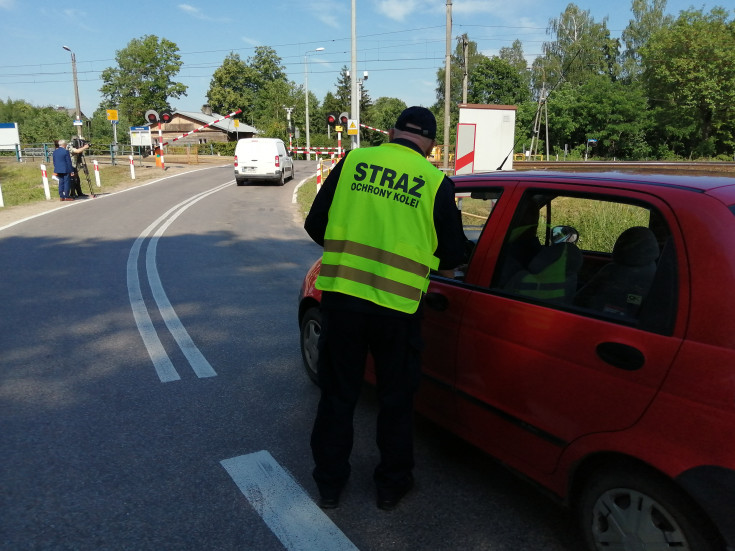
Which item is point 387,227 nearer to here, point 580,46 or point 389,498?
point 389,498

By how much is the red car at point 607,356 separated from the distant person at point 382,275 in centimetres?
32

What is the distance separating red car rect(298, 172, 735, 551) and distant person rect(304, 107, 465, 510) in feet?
1.05

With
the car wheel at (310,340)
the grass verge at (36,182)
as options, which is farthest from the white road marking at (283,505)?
the grass verge at (36,182)

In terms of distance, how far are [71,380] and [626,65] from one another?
79543 millimetres

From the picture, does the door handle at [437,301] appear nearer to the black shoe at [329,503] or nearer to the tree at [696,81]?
the black shoe at [329,503]

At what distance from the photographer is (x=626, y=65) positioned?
71125 millimetres

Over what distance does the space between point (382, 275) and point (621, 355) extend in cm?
100

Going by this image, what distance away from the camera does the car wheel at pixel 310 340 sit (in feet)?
13.4

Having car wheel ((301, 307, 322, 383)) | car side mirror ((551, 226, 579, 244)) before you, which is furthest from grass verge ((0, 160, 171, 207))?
car side mirror ((551, 226, 579, 244))

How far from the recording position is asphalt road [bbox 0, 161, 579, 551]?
8.64ft

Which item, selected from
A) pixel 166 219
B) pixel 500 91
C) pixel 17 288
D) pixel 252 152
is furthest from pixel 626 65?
pixel 17 288

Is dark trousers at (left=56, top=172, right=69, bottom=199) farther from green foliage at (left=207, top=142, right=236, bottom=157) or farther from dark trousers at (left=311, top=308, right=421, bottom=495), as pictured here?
green foliage at (left=207, top=142, right=236, bottom=157)

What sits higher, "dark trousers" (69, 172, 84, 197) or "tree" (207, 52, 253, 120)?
"tree" (207, 52, 253, 120)

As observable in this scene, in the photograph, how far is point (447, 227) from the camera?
260 cm
